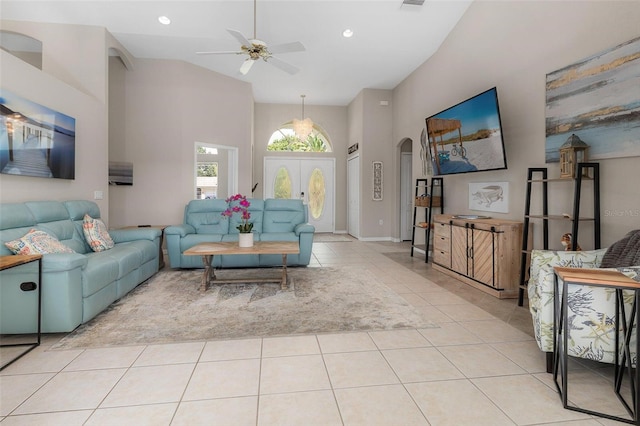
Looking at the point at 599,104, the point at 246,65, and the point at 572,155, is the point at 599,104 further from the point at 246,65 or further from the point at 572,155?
the point at 246,65

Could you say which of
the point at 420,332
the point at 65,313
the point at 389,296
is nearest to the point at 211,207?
the point at 65,313

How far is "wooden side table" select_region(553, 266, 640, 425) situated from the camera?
5.16 ft

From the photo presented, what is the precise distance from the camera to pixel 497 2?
3963 millimetres

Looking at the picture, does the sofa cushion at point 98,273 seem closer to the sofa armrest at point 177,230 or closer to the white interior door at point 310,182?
the sofa armrest at point 177,230

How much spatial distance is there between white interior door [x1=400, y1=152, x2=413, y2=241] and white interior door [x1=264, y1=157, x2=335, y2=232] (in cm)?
209

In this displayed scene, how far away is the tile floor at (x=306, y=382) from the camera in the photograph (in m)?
1.58

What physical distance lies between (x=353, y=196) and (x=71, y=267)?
21.6ft

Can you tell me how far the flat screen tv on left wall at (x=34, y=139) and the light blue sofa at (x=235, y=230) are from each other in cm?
143

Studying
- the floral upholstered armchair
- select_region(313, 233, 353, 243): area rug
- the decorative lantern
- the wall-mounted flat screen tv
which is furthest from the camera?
select_region(313, 233, 353, 243): area rug

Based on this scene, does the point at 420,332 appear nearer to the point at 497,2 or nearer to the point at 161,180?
the point at 497,2

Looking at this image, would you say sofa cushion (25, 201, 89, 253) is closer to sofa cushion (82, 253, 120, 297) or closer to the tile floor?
sofa cushion (82, 253, 120, 297)

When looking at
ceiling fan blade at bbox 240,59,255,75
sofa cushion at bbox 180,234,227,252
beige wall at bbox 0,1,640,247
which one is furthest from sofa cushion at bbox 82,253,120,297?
ceiling fan blade at bbox 240,59,255,75

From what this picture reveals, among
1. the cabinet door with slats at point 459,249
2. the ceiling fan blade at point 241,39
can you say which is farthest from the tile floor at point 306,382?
the ceiling fan blade at point 241,39

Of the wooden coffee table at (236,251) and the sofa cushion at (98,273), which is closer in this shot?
the sofa cushion at (98,273)
